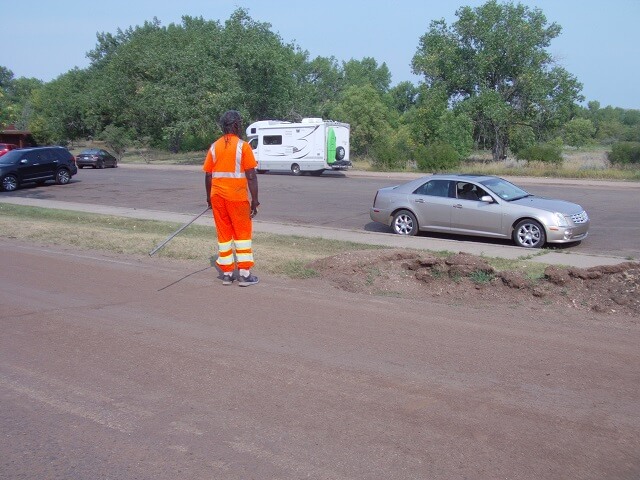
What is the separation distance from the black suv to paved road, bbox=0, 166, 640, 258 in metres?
0.60

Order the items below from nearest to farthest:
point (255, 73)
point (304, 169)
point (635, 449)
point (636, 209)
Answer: point (635, 449)
point (636, 209)
point (304, 169)
point (255, 73)

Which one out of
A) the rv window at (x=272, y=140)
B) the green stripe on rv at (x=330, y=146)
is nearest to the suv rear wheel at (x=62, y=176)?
the rv window at (x=272, y=140)

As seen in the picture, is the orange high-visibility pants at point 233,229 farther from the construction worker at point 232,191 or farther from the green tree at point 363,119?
the green tree at point 363,119

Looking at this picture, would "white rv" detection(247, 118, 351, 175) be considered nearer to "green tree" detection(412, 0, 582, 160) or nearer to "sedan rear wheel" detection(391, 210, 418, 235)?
"green tree" detection(412, 0, 582, 160)

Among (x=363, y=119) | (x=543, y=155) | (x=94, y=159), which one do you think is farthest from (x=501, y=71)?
(x=94, y=159)

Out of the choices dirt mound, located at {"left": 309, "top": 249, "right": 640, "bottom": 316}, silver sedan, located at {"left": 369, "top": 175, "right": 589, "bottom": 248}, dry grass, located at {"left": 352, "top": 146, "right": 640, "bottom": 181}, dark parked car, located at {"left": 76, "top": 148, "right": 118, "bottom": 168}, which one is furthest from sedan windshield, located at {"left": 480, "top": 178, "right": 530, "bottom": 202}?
dark parked car, located at {"left": 76, "top": 148, "right": 118, "bottom": 168}

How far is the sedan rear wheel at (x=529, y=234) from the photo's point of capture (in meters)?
14.2

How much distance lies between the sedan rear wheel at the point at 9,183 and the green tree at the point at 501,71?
28.1 m

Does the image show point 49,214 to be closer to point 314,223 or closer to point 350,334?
point 314,223

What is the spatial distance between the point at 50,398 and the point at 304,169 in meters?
34.5

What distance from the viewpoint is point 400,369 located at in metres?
6.05

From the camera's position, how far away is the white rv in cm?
3881

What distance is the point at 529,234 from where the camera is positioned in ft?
47.1

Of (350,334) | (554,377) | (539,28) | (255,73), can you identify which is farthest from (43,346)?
(255,73)
